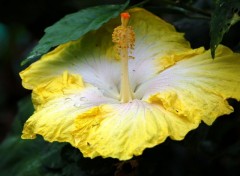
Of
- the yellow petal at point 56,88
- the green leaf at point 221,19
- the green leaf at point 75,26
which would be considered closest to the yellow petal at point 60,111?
the yellow petal at point 56,88

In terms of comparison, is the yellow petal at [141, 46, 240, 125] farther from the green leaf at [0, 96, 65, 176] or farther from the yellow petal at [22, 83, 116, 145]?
the green leaf at [0, 96, 65, 176]

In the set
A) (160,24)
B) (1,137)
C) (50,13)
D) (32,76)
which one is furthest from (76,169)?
(1,137)

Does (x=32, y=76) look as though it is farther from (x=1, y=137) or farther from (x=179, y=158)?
(x=1, y=137)

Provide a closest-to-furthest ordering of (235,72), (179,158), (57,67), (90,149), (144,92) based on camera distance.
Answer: (90,149)
(235,72)
(144,92)
(57,67)
(179,158)

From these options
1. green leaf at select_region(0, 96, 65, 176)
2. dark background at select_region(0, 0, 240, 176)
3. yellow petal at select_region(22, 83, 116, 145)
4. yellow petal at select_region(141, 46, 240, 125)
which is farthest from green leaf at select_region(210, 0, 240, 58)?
green leaf at select_region(0, 96, 65, 176)

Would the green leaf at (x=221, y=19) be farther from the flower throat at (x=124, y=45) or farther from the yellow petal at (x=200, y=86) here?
the flower throat at (x=124, y=45)

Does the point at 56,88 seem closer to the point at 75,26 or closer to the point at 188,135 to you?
the point at 75,26

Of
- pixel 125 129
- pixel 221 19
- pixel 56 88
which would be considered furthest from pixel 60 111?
pixel 221 19
